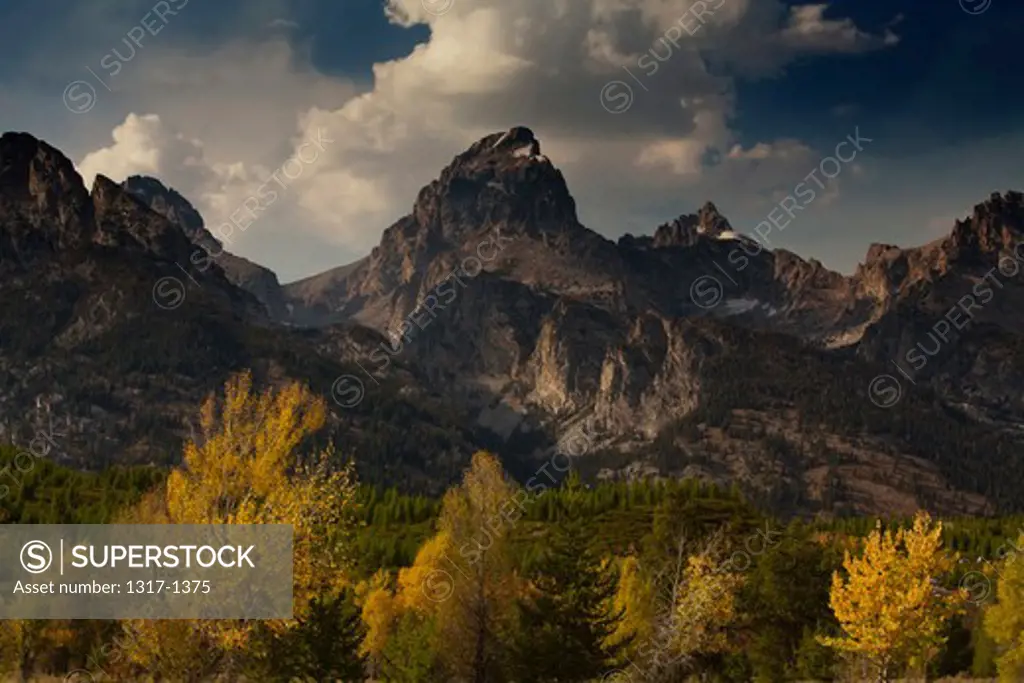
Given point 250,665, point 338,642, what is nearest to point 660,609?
point 338,642

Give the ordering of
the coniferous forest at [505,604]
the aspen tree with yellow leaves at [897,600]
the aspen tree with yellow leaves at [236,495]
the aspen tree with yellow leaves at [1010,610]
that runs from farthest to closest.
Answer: the aspen tree with yellow leaves at [1010,610] → the aspen tree with yellow leaves at [897,600] → the coniferous forest at [505,604] → the aspen tree with yellow leaves at [236,495]

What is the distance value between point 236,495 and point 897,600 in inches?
1462

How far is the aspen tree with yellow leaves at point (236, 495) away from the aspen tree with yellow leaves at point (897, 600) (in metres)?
32.1

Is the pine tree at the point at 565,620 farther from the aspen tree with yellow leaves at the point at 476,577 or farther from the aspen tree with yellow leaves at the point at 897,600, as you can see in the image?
the aspen tree with yellow leaves at the point at 897,600

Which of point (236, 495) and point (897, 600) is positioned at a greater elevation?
point (236, 495)

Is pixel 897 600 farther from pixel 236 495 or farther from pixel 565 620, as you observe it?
pixel 236 495

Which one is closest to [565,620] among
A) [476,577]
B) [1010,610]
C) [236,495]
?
[476,577]

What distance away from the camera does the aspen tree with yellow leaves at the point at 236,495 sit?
34375 millimetres

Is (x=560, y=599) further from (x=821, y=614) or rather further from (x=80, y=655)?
(x=80, y=655)

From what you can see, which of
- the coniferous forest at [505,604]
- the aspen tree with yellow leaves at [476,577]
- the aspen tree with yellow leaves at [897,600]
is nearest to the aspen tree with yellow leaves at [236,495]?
the coniferous forest at [505,604]

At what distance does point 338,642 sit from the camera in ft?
170

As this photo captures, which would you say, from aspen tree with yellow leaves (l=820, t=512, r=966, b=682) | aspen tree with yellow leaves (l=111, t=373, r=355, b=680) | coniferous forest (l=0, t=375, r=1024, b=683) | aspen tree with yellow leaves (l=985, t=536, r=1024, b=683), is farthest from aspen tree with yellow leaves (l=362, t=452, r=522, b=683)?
aspen tree with yellow leaves (l=985, t=536, r=1024, b=683)

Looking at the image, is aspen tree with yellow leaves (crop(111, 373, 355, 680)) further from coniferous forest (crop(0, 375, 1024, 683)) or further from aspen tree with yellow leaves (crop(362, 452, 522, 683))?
aspen tree with yellow leaves (crop(362, 452, 522, 683))

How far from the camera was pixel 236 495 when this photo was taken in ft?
115
